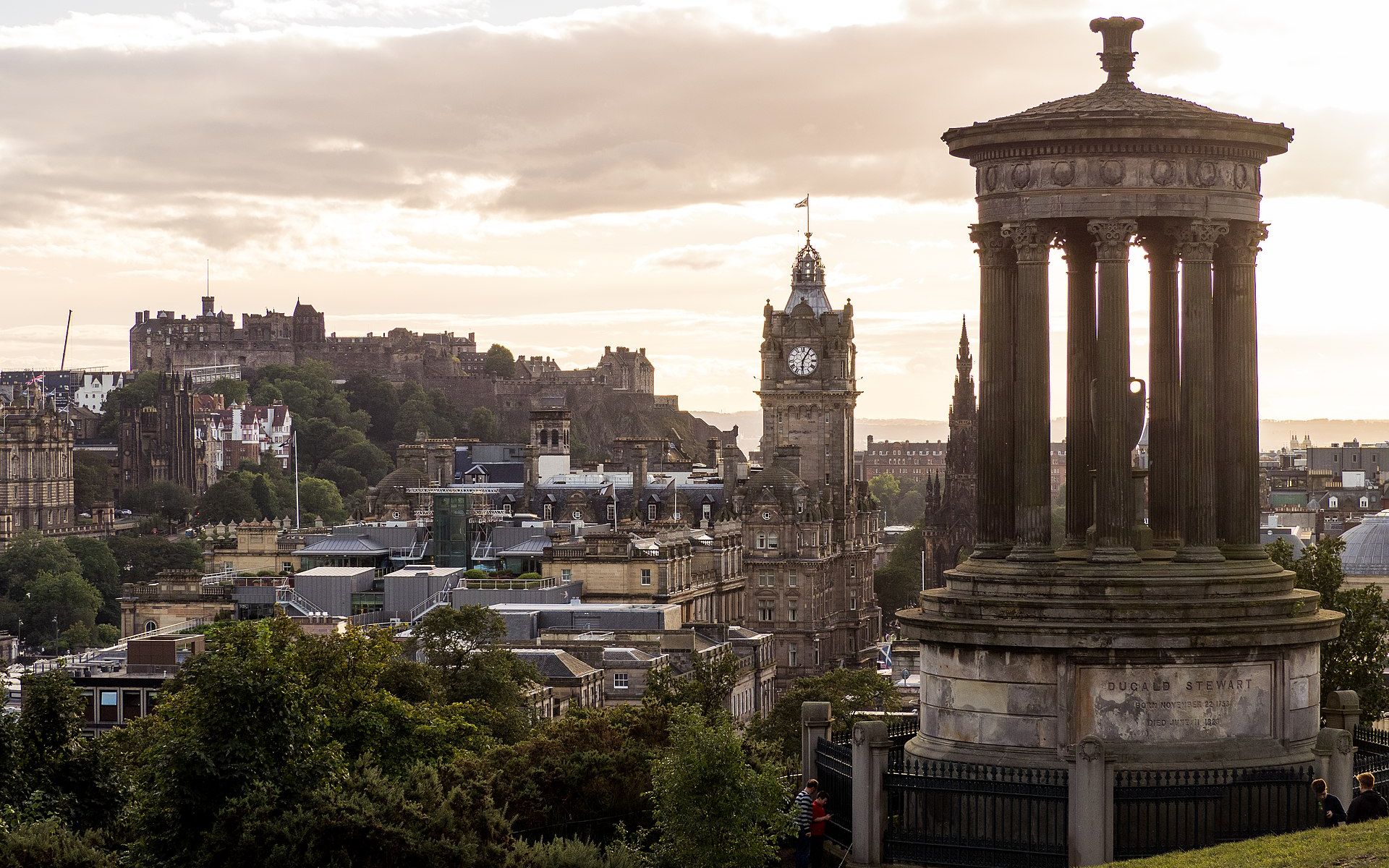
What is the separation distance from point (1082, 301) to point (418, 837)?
12.9 m

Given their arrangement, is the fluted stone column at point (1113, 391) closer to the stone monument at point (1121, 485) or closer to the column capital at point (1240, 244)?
the stone monument at point (1121, 485)

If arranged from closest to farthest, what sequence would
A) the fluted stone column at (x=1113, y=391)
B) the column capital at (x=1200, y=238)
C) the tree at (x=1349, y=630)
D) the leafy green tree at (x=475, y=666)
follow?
the fluted stone column at (x=1113, y=391)
the column capital at (x=1200, y=238)
the tree at (x=1349, y=630)
the leafy green tree at (x=475, y=666)

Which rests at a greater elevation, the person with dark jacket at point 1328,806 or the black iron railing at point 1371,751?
the black iron railing at point 1371,751

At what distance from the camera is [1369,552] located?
135 m

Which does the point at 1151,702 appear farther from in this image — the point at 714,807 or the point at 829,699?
the point at 829,699

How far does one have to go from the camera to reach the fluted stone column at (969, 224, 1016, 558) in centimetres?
4012

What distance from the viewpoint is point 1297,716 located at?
39.2 metres

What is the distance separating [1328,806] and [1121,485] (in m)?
5.48

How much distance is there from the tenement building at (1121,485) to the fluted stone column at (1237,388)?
0.03 m

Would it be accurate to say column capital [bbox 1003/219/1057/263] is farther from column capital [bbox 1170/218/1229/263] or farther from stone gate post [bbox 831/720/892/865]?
stone gate post [bbox 831/720/892/865]

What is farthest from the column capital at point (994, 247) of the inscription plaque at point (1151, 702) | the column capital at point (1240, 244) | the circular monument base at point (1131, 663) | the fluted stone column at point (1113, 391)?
the inscription plaque at point (1151, 702)

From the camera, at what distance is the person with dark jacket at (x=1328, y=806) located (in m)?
36.1

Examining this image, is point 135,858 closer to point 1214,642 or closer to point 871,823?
point 871,823

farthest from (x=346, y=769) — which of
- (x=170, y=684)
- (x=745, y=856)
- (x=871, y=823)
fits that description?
(x=170, y=684)
